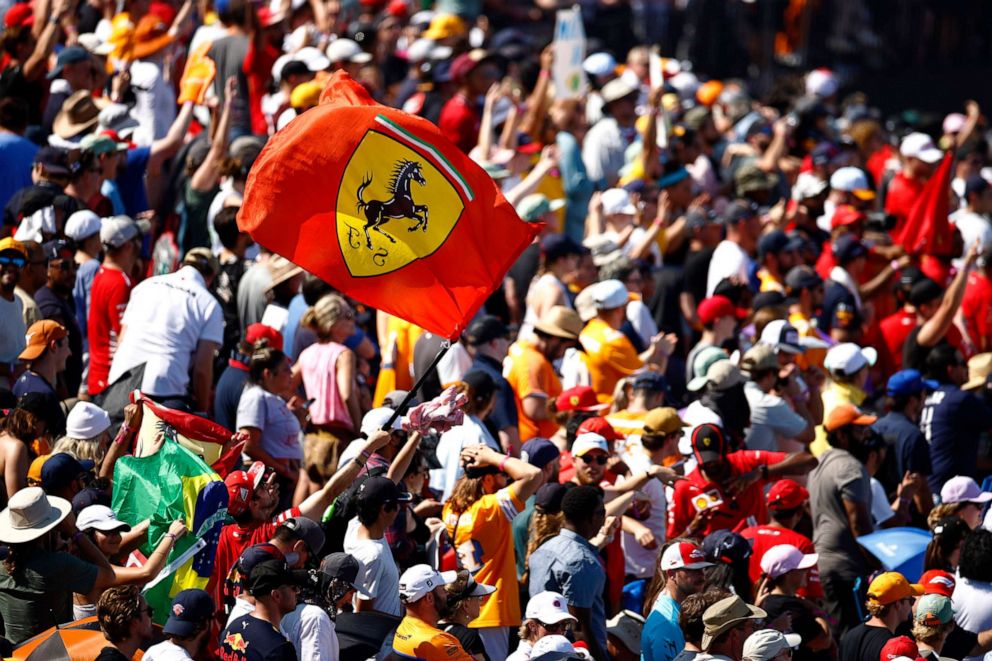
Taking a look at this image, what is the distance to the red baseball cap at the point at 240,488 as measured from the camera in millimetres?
7621

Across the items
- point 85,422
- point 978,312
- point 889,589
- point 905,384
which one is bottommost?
point 978,312

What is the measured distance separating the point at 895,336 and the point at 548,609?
596 centimetres

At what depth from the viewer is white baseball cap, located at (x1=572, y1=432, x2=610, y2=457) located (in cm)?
865

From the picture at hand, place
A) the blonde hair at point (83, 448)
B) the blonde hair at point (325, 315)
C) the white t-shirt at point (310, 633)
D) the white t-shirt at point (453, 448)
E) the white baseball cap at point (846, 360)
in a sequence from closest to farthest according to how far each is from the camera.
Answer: the white t-shirt at point (310, 633), the blonde hair at point (83, 448), the white t-shirt at point (453, 448), the blonde hair at point (325, 315), the white baseball cap at point (846, 360)

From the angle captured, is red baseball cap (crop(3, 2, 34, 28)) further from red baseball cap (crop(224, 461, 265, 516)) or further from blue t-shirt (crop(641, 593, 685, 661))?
blue t-shirt (crop(641, 593, 685, 661))

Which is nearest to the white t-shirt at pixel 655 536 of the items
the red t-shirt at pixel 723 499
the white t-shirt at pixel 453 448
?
the red t-shirt at pixel 723 499

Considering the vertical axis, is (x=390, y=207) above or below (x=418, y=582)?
above

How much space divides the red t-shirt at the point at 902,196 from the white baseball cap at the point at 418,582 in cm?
874

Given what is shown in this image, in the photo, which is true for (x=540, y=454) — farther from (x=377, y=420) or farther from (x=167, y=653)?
(x=167, y=653)

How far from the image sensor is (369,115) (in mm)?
7883

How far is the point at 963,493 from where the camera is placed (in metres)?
9.46

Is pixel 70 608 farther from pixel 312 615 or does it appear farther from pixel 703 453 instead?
pixel 703 453

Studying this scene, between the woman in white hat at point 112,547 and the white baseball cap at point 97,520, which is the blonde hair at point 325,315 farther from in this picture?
Answer: the white baseball cap at point 97,520

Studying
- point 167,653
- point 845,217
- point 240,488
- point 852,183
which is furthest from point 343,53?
point 167,653
